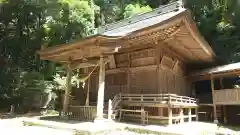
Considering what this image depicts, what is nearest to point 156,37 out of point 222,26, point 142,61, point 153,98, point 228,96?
point 142,61

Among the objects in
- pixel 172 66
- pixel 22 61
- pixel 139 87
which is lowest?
pixel 139 87

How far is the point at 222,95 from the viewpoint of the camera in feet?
46.8

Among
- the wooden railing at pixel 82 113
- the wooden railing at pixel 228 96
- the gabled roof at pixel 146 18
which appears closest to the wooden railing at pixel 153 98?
the wooden railing at pixel 82 113

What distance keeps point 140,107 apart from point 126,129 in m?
3.02

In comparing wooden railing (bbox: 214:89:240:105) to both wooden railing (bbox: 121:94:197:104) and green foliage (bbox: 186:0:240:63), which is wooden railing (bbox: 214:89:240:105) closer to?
wooden railing (bbox: 121:94:197:104)

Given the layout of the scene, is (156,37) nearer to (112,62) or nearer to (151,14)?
(112,62)

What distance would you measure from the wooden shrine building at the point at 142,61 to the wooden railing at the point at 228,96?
2.37 meters

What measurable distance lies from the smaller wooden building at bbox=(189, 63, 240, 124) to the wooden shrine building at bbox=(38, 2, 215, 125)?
4.36ft

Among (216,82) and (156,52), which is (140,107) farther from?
(216,82)

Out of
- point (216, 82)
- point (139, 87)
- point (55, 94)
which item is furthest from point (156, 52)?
point (55, 94)

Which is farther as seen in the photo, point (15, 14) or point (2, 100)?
point (15, 14)

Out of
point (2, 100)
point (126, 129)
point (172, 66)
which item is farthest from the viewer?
point (2, 100)

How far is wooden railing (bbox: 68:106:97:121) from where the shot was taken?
1129 cm

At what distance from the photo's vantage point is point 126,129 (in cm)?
956
